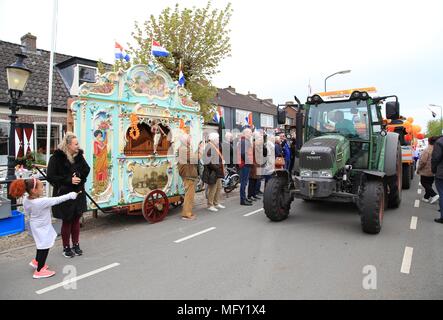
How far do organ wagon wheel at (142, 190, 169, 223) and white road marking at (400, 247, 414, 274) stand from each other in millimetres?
4774

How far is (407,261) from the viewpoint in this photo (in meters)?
4.23

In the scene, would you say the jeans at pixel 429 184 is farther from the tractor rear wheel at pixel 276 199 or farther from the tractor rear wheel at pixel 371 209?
the tractor rear wheel at pixel 276 199

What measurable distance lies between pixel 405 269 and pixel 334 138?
2.83 m

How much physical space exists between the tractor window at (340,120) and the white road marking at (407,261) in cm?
256

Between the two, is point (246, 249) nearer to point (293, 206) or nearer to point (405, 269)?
point (405, 269)

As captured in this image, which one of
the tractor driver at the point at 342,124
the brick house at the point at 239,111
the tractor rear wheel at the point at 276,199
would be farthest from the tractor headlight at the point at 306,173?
the brick house at the point at 239,111

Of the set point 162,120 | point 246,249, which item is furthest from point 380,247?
point 162,120

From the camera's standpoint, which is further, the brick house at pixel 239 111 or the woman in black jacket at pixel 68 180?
the brick house at pixel 239 111

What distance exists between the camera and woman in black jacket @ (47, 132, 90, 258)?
14.7ft

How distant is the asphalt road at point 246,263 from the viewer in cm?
347

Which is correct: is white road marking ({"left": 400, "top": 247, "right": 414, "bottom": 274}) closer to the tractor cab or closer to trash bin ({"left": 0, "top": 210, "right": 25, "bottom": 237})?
the tractor cab

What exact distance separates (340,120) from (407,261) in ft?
10.9

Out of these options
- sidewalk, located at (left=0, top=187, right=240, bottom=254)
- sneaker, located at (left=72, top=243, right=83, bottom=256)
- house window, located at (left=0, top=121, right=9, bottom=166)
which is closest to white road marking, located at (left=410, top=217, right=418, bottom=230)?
sidewalk, located at (left=0, top=187, right=240, bottom=254)

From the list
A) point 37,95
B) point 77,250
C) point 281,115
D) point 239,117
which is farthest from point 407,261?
point 239,117
